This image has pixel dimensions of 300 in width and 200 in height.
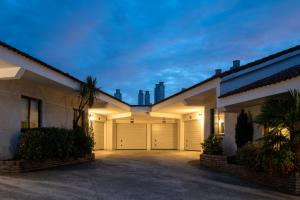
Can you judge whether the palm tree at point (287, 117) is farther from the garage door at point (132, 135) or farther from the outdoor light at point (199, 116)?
the garage door at point (132, 135)

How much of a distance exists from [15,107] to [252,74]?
8.77m

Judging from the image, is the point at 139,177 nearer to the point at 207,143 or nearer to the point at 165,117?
the point at 207,143

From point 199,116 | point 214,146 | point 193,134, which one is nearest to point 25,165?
point 214,146

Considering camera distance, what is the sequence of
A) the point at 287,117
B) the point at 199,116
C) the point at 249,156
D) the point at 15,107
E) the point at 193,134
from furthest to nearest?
the point at 193,134 → the point at 199,116 → the point at 15,107 → the point at 249,156 → the point at 287,117

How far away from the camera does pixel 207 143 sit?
17.0 m

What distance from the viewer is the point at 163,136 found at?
1210 inches

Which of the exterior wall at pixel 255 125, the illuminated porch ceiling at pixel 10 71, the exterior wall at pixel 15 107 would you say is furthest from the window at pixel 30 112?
the exterior wall at pixel 255 125

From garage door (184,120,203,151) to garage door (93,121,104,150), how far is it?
19.9 ft

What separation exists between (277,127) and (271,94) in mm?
1222

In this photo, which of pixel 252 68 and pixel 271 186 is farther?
pixel 252 68

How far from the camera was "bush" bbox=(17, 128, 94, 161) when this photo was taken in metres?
13.2

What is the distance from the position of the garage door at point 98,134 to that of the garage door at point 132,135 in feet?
4.85

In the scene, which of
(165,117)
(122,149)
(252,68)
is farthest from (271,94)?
(122,149)

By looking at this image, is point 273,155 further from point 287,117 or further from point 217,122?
point 217,122
